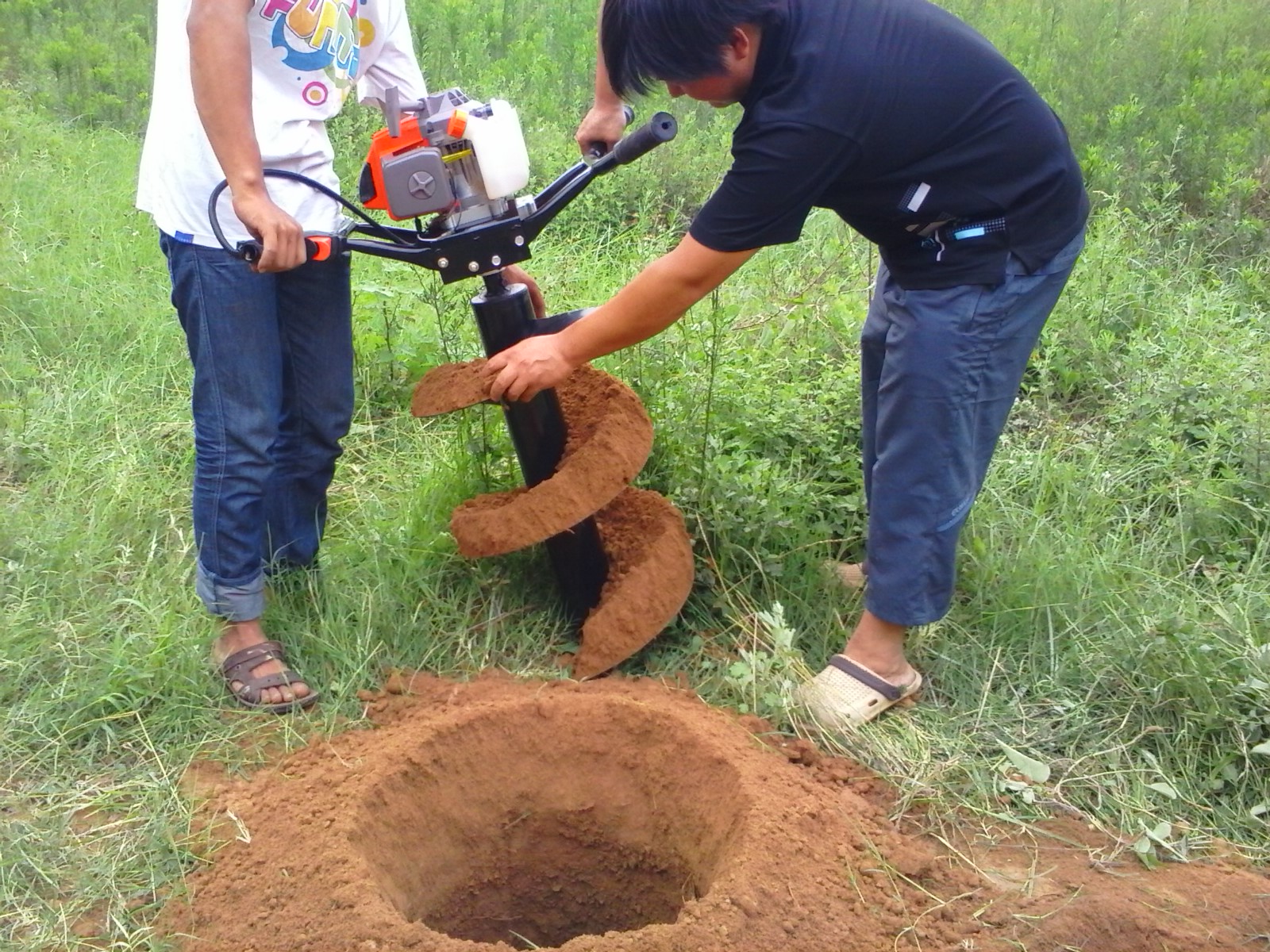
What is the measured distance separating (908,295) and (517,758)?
1367 millimetres

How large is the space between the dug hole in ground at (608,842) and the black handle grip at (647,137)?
0.57 meters

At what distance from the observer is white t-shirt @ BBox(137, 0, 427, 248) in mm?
2475

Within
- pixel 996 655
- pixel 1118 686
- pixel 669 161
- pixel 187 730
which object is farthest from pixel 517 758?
pixel 669 161

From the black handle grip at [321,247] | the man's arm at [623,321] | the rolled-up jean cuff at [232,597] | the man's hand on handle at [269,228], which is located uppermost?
the man's hand on handle at [269,228]

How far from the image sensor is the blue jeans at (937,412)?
8.71 feet

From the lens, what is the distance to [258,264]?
2420 millimetres

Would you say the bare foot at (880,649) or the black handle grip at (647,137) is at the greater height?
the black handle grip at (647,137)

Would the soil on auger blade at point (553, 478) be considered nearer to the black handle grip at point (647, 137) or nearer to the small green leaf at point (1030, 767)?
the black handle grip at point (647, 137)

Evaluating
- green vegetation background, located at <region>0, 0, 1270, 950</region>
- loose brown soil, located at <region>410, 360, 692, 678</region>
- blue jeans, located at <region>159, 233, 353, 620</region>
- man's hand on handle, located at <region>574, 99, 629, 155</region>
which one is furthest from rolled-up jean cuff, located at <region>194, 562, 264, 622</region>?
man's hand on handle, located at <region>574, 99, 629, 155</region>

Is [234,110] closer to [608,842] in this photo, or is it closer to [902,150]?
[902,150]

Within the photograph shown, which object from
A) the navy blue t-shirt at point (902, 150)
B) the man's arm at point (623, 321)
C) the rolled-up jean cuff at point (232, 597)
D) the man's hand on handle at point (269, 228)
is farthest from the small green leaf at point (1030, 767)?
the man's hand on handle at point (269, 228)

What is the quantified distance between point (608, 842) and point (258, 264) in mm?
1468

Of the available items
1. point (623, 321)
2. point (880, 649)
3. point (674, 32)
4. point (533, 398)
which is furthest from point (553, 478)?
point (674, 32)

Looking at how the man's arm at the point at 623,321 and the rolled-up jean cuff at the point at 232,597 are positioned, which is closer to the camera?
the man's arm at the point at 623,321
